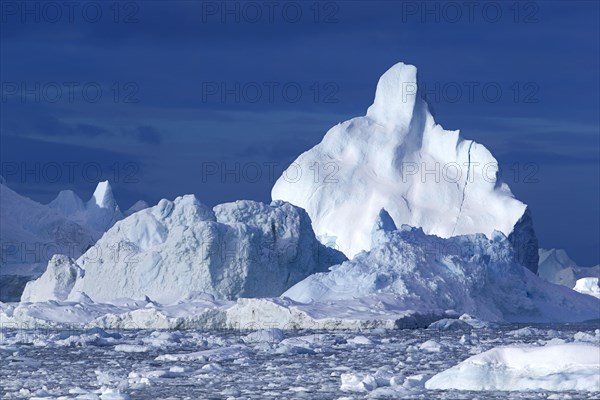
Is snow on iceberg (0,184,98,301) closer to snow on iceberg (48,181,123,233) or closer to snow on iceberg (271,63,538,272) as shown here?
snow on iceberg (48,181,123,233)

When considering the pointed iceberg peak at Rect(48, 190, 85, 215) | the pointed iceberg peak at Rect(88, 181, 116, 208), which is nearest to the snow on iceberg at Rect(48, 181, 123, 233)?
the pointed iceberg peak at Rect(88, 181, 116, 208)

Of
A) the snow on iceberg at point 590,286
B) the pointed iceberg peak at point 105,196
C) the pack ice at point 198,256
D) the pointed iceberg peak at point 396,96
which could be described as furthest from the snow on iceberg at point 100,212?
the snow on iceberg at point 590,286

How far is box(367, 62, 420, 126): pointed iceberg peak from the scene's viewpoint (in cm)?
4238

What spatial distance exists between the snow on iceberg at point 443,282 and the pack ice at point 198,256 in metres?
1.88

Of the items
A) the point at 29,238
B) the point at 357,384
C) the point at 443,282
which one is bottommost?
the point at 357,384

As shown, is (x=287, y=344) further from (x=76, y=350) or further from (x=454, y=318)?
(x=454, y=318)

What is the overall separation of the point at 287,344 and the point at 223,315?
805 cm

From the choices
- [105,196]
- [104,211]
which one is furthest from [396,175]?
[104,211]

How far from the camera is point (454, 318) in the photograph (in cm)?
→ 2853

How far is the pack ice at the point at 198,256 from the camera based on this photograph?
95.6 feet

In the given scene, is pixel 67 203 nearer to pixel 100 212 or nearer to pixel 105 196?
pixel 100 212

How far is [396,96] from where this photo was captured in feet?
141

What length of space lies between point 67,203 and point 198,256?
33041 millimetres

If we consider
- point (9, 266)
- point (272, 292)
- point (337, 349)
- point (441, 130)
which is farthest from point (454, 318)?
point (9, 266)
